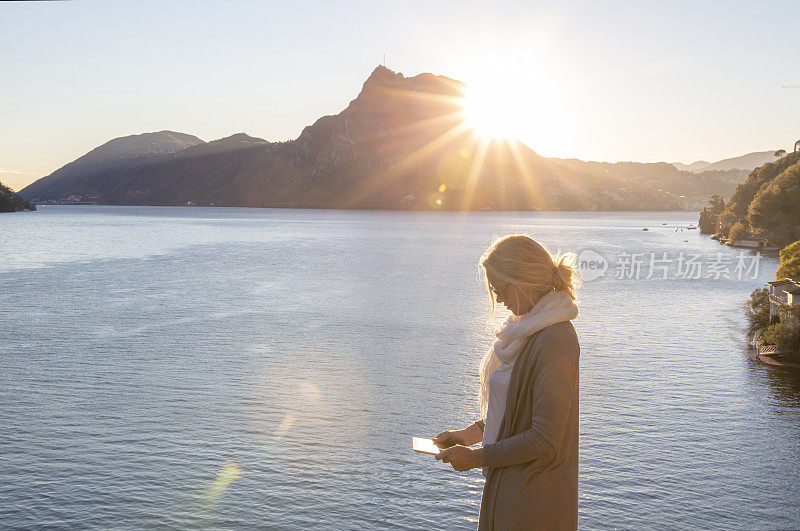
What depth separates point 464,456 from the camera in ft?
12.5

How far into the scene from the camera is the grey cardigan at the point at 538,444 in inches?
145

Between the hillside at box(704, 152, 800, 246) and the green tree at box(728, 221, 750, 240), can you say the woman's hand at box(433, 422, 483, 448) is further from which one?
the green tree at box(728, 221, 750, 240)

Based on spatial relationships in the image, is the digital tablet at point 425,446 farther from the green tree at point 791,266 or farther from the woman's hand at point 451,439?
the green tree at point 791,266

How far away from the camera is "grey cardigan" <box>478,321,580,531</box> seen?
3691 mm

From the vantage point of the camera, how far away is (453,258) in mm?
104375

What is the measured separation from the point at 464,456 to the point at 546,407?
20.4 inches

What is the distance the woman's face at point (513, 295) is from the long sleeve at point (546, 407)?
28 centimetres

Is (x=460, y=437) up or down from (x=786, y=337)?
up

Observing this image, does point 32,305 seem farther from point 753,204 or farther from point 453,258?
point 753,204

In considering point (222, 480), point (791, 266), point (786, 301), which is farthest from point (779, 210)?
point (222, 480)

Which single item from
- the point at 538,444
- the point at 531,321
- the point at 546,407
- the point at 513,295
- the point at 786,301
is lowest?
the point at 786,301

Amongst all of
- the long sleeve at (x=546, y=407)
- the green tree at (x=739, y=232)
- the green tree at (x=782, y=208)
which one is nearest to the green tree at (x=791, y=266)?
the long sleeve at (x=546, y=407)

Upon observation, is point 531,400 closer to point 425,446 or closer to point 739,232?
point 425,446

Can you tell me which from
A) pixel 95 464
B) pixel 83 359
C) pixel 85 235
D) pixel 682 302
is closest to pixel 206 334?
pixel 83 359
